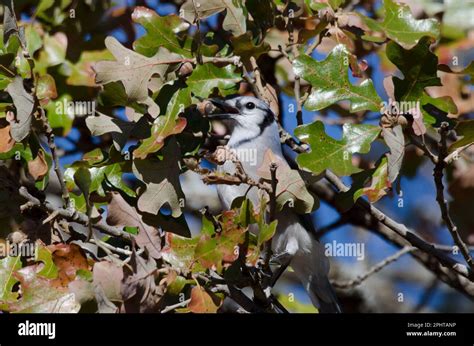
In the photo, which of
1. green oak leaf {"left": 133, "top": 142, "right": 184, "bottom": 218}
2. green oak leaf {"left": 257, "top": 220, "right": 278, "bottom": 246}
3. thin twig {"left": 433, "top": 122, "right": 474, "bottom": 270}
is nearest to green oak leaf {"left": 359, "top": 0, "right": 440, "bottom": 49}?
thin twig {"left": 433, "top": 122, "right": 474, "bottom": 270}

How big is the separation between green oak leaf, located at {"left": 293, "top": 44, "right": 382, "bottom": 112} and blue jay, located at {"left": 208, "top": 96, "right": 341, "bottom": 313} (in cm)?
107

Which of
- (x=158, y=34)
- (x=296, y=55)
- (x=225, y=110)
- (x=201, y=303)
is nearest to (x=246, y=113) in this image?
(x=225, y=110)

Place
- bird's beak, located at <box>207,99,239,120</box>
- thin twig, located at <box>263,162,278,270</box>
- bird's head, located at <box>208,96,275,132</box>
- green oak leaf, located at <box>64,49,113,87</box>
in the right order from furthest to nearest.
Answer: bird's head, located at <box>208,96,275,132</box>, bird's beak, located at <box>207,99,239,120</box>, green oak leaf, located at <box>64,49,113,87</box>, thin twig, located at <box>263,162,278,270</box>

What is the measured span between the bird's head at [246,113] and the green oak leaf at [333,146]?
1.43 meters

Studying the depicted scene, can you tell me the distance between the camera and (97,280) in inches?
96.3

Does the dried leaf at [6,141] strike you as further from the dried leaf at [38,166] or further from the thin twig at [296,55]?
the thin twig at [296,55]

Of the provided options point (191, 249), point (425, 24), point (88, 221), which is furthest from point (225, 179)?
point (425, 24)

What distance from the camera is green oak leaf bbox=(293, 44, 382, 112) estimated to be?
293cm

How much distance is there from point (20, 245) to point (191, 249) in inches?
23.0

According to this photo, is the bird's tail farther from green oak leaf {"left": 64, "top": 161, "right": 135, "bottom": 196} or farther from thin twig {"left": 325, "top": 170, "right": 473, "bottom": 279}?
green oak leaf {"left": 64, "top": 161, "right": 135, "bottom": 196}

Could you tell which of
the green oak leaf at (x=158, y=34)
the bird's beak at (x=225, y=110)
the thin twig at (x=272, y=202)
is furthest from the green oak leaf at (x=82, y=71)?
the thin twig at (x=272, y=202)

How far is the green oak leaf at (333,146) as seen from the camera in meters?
2.76

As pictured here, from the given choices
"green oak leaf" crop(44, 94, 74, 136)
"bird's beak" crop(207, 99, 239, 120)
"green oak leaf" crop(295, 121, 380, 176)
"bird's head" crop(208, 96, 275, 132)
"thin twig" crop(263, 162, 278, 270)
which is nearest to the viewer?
"thin twig" crop(263, 162, 278, 270)

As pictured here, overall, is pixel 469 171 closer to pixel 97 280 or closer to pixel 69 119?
pixel 69 119
